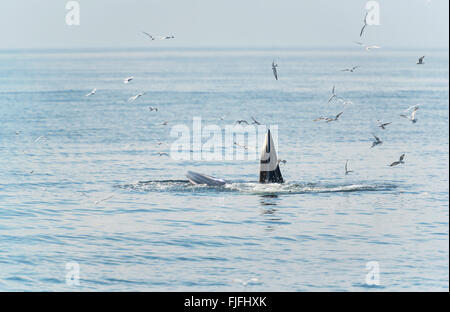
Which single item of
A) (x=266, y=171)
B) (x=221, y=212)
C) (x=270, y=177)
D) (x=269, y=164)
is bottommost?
(x=221, y=212)

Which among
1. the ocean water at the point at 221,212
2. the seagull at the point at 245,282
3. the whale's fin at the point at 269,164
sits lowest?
the seagull at the point at 245,282

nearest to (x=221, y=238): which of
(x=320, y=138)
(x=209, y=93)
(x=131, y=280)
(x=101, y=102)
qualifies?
(x=131, y=280)

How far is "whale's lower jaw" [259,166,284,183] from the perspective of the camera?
58125 millimetres

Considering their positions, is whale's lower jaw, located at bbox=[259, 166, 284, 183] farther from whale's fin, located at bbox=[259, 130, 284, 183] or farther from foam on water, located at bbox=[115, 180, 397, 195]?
foam on water, located at bbox=[115, 180, 397, 195]

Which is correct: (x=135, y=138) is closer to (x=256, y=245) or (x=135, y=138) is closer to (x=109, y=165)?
(x=109, y=165)

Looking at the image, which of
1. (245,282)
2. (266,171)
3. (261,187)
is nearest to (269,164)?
(266,171)

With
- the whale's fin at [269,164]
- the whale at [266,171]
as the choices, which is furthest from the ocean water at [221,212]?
the whale's fin at [269,164]

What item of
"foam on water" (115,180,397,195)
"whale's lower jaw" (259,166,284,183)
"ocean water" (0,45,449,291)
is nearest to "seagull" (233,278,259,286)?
"ocean water" (0,45,449,291)

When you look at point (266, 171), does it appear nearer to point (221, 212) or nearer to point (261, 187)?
point (261, 187)

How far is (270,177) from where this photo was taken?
5847cm

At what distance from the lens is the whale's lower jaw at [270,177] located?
58.1 m

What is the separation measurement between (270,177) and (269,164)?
64.6 inches

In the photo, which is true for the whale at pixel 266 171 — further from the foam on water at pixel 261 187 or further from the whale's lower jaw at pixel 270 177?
the foam on water at pixel 261 187
